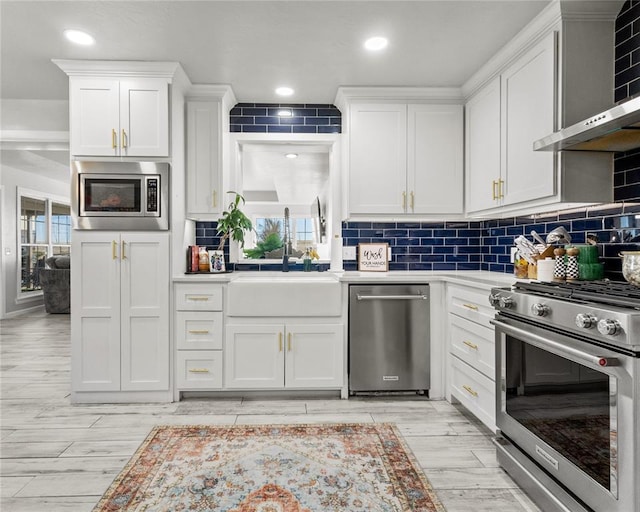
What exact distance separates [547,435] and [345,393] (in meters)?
1.59

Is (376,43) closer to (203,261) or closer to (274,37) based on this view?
(274,37)

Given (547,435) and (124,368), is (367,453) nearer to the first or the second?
(547,435)

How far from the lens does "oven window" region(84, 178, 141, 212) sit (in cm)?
298

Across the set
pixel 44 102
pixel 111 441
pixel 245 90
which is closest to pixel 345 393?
pixel 111 441

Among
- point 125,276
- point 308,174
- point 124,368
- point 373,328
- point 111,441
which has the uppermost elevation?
point 308,174

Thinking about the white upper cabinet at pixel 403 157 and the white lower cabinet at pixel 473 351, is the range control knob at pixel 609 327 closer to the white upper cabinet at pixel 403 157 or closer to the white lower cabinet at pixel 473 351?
the white lower cabinet at pixel 473 351

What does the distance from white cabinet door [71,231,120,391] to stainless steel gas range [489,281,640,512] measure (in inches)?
98.0

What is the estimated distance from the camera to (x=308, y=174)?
3793 mm

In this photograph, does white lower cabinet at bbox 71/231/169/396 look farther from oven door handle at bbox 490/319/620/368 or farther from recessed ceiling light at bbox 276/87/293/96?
oven door handle at bbox 490/319/620/368

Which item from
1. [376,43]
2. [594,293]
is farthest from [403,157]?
[594,293]

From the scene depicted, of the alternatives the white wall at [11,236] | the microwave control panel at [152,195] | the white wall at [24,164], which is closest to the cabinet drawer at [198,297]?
the microwave control panel at [152,195]

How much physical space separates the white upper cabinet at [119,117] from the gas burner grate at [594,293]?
2519 millimetres

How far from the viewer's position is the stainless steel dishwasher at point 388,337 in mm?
3070

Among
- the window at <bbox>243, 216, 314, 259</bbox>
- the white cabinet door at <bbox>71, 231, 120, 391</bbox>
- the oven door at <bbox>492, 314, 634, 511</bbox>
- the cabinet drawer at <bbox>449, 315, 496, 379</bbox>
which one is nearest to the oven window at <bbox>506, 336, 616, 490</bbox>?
the oven door at <bbox>492, 314, 634, 511</bbox>
